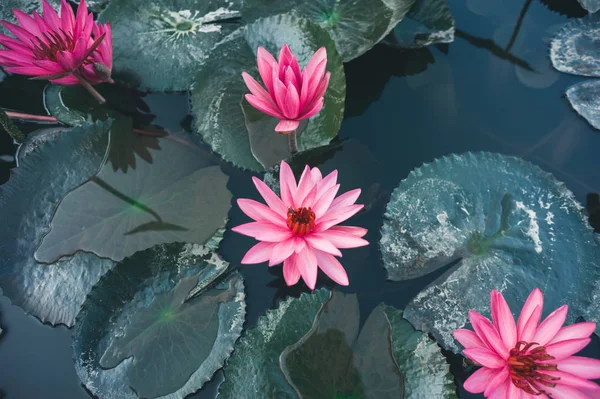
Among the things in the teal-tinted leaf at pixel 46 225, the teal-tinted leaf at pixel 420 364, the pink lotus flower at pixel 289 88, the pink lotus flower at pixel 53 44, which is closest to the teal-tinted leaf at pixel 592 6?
the pink lotus flower at pixel 289 88

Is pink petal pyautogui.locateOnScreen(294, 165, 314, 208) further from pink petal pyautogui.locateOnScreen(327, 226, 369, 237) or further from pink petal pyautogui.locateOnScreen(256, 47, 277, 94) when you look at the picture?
pink petal pyautogui.locateOnScreen(256, 47, 277, 94)

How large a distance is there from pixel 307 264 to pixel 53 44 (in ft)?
5.01

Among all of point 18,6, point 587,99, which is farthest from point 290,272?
point 18,6

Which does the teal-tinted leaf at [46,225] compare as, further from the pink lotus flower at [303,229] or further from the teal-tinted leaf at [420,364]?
the teal-tinted leaf at [420,364]

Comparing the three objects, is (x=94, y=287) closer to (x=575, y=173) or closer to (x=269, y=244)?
(x=269, y=244)

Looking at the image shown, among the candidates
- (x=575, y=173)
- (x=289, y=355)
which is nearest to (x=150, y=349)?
(x=289, y=355)

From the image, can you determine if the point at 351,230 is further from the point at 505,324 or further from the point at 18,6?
the point at 18,6

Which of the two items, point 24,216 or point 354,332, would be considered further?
point 24,216

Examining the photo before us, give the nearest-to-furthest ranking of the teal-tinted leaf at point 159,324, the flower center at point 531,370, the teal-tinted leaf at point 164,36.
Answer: the flower center at point 531,370
the teal-tinted leaf at point 159,324
the teal-tinted leaf at point 164,36

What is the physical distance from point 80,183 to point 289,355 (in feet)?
4.11

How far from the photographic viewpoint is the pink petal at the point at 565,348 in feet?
4.03

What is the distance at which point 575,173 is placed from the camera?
6.93 ft

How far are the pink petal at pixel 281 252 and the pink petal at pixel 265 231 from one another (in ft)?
0.07

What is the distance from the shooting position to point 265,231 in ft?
4.79
